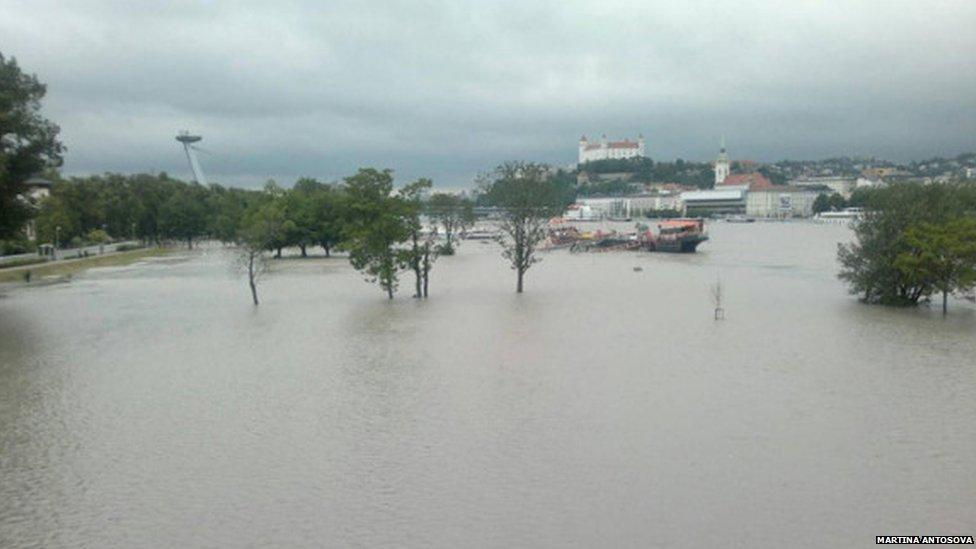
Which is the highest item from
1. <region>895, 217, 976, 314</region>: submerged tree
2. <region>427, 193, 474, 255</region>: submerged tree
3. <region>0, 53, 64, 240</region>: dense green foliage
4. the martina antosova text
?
<region>0, 53, 64, 240</region>: dense green foliage

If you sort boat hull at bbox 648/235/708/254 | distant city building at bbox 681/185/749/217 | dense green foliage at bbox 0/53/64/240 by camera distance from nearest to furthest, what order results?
dense green foliage at bbox 0/53/64/240, boat hull at bbox 648/235/708/254, distant city building at bbox 681/185/749/217

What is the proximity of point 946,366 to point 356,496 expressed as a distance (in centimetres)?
1461

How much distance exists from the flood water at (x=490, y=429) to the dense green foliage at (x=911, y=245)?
1.59 m

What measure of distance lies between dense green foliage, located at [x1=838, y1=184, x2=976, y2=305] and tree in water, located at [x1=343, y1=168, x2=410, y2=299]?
1730 centimetres

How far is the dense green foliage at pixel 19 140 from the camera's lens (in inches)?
1316

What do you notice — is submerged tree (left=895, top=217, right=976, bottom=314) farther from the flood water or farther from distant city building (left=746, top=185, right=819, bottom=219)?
distant city building (left=746, top=185, right=819, bottom=219)

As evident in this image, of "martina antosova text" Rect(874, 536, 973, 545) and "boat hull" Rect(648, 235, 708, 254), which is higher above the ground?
"boat hull" Rect(648, 235, 708, 254)

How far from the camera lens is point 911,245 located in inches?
1211

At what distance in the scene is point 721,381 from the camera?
60.6ft

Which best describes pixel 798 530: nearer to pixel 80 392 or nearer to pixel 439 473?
pixel 439 473

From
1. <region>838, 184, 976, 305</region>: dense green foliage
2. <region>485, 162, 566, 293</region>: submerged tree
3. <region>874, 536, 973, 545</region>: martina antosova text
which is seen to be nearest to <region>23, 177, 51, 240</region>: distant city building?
<region>485, 162, 566, 293</region>: submerged tree

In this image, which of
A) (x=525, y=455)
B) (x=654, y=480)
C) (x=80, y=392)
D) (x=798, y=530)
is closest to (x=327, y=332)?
(x=80, y=392)

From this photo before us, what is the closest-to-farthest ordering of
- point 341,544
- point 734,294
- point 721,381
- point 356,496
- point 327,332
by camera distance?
1. point 341,544
2. point 356,496
3. point 721,381
4. point 327,332
5. point 734,294

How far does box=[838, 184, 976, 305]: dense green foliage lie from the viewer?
98.4 feet
